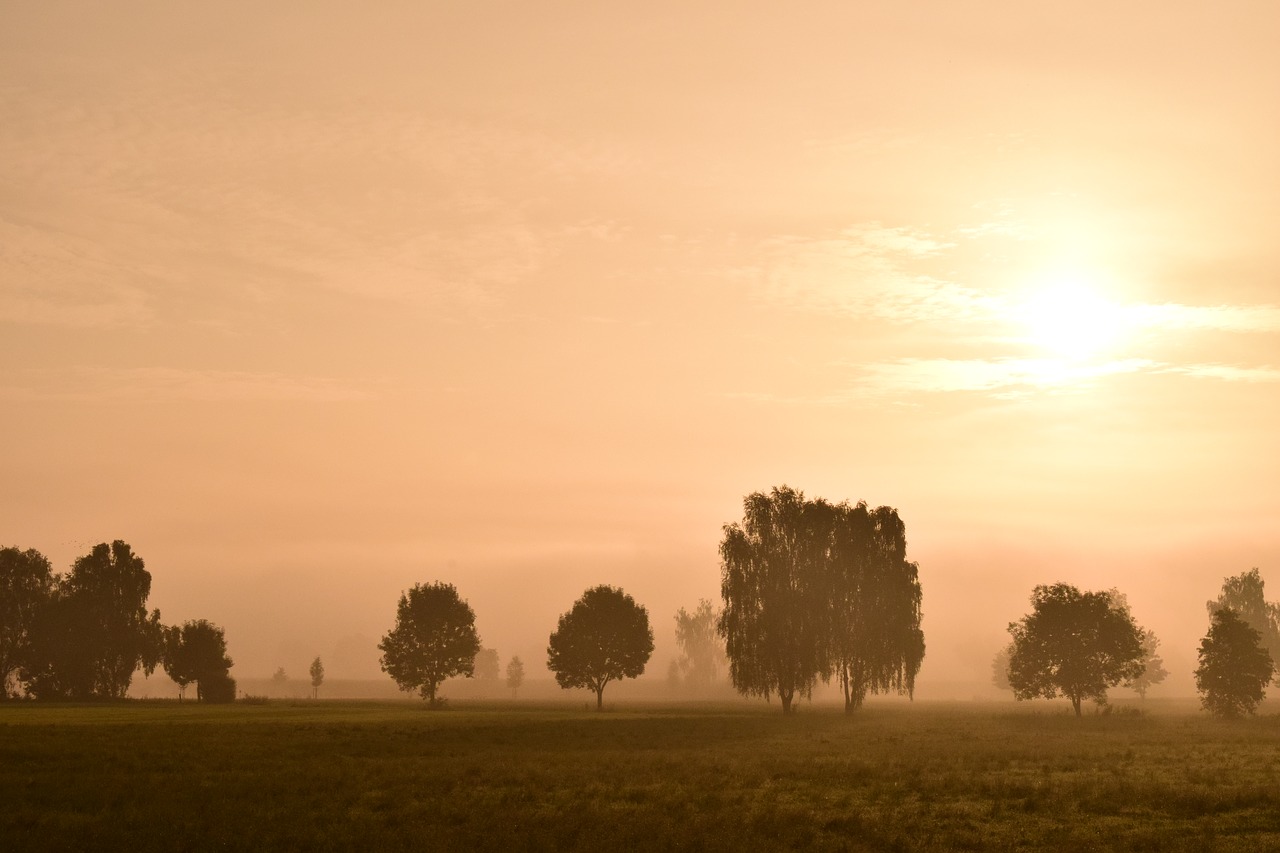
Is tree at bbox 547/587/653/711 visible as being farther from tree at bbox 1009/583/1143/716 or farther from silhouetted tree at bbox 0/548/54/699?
silhouetted tree at bbox 0/548/54/699

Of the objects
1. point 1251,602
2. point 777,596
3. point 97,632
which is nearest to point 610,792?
point 777,596

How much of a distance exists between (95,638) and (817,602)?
273 ft

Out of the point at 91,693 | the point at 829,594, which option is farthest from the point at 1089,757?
the point at 91,693

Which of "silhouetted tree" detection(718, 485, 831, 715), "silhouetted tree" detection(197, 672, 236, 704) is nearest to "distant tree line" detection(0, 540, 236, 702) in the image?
"silhouetted tree" detection(197, 672, 236, 704)

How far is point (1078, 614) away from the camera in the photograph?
84375 millimetres

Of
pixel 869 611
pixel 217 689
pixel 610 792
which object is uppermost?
pixel 869 611

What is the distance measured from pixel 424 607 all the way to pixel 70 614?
1594 inches

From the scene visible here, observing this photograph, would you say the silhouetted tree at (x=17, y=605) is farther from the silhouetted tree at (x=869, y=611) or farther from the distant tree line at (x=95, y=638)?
the silhouetted tree at (x=869, y=611)

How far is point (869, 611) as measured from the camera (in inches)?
3066

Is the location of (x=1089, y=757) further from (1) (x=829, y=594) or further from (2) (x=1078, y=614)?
(2) (x=1078, y=614)

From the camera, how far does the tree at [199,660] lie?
112m

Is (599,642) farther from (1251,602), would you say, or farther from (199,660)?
(1251,602)

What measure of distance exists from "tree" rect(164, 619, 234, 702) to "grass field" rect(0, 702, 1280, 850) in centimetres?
6792

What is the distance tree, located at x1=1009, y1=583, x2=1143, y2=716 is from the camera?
82.0m
